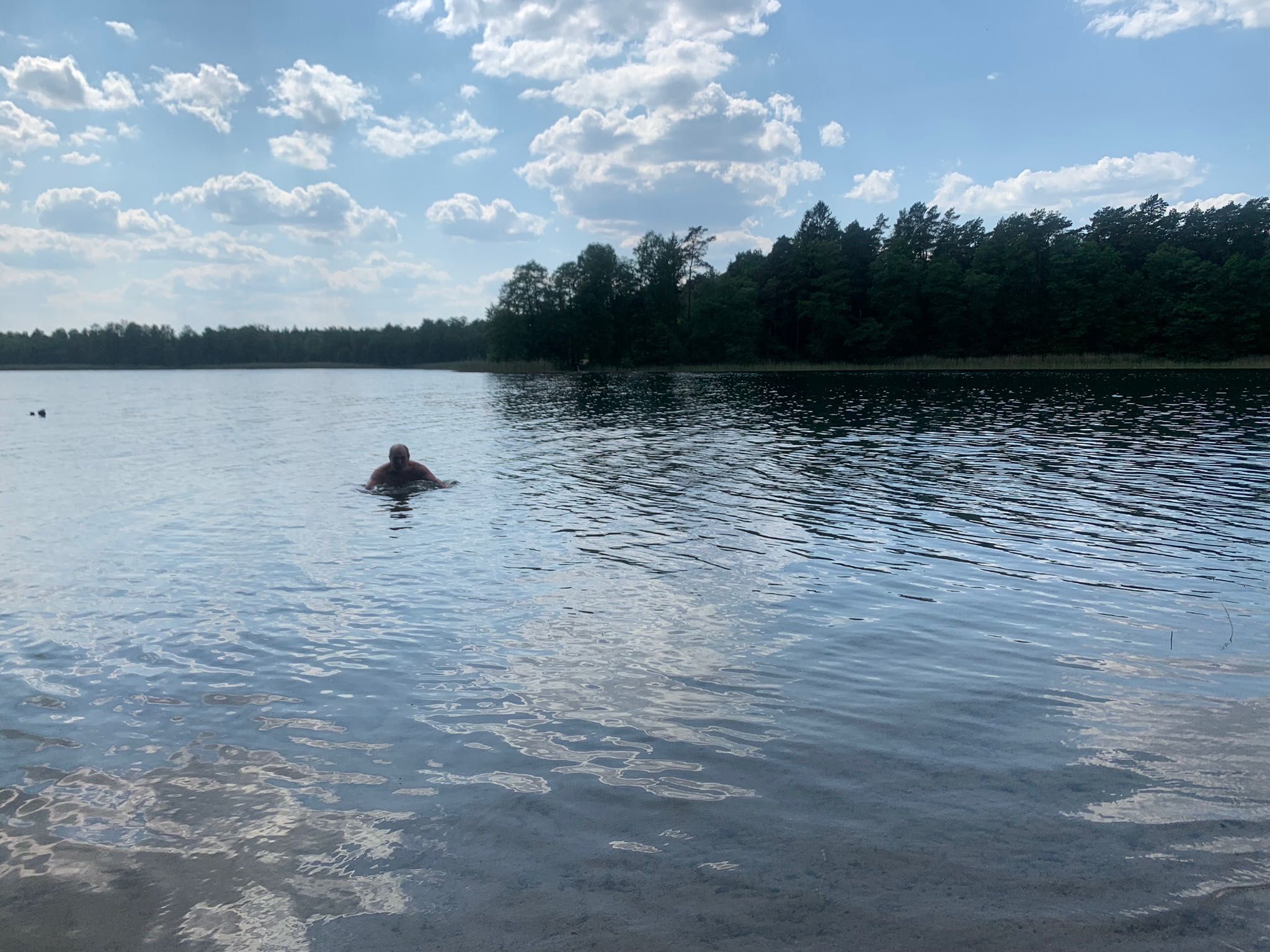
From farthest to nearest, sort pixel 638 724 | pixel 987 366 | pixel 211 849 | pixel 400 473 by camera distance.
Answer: pixel 987 366, pixel 400 473, pixel 638 724, pixel 211 849

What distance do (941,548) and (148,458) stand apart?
27.8 metres

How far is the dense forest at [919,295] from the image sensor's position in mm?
110312

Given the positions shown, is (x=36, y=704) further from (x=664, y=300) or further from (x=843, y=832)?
(x=664, y=300)

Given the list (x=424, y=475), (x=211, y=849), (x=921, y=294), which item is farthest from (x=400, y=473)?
(x=921, y=294)

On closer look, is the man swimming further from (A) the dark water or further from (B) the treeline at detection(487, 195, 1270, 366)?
(B) the treeline at detection(487, 195, 1270, 366)

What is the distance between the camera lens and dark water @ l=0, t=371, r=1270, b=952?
4699 millimetres

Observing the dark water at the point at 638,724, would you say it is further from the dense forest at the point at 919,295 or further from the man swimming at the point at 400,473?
the dense forest at the point at 919,295

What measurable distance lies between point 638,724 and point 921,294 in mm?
129794

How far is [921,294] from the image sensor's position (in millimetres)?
125188

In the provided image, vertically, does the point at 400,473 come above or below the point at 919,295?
below

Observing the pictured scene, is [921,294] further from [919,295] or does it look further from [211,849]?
[211,849]

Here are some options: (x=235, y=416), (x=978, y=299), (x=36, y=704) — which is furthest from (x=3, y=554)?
(x=978, y=299)

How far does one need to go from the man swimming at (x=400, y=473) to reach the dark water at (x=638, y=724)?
5.86 feet

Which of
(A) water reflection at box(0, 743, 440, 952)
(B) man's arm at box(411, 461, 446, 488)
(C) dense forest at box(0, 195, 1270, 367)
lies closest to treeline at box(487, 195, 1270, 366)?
(C) dense forest at box(0, 195, 1270, 367)
